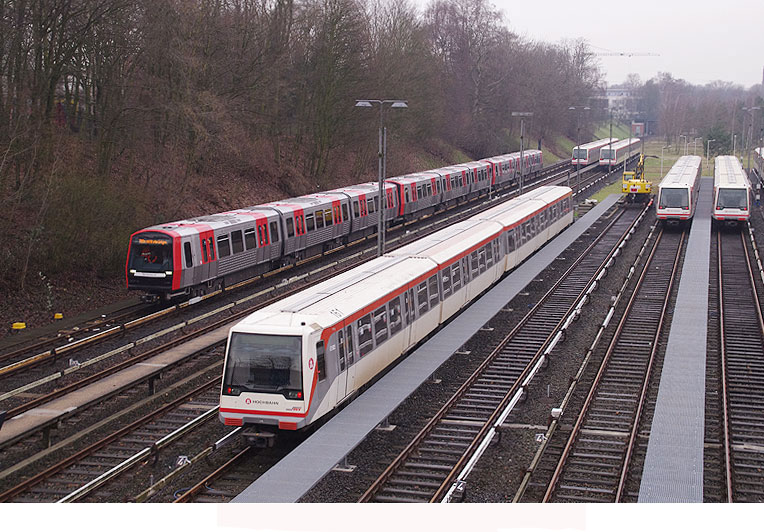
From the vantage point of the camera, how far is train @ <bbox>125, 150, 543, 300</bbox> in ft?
92.1

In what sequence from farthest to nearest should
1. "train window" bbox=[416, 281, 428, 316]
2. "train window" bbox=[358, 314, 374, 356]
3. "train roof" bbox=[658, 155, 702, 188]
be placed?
"train roof" bbox=[658, 155, 702, 188] < "train window" bbox=[416, 281, 428, 316] < "train window" bbox=[358, 314, 374, 356]

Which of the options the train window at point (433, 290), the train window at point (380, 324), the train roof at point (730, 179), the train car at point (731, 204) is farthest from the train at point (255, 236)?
the train roof at point (730, 179)

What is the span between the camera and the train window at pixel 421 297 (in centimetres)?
2296

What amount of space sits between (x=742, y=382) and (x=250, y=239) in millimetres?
17587

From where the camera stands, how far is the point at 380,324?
19953 millimetres

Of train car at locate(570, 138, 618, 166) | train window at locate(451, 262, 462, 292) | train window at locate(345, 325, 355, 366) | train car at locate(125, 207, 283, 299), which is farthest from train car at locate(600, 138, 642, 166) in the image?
train window at locate(345, 325, 355, 366)

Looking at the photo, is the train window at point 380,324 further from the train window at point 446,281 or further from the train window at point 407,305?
the train window at point 446,281

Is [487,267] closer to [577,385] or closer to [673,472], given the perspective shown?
[577,385]

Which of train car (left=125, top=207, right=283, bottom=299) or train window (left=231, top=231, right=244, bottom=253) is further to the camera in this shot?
train window (left=231, top=231, right=244, bottom=253)

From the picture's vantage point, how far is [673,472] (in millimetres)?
14125

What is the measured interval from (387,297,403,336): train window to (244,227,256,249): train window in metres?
11.9

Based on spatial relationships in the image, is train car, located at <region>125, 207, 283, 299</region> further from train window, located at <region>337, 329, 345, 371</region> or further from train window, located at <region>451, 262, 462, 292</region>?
train window, located at <region>337, 329, 345, 371</region>

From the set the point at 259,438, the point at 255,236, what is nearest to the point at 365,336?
the point at 259,438

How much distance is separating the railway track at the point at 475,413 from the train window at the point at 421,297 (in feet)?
7.08
